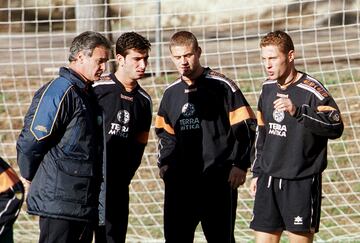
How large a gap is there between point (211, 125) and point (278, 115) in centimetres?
59

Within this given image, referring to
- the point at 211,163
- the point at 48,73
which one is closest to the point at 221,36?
the point at 48,73

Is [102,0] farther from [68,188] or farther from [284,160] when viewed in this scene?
[68,188]

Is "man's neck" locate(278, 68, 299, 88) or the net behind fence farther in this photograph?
the net behind fence

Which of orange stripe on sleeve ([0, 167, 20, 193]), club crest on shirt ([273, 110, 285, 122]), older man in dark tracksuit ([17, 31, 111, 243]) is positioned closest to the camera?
orange stripe on sleeve ([0, 167, 20, 193])

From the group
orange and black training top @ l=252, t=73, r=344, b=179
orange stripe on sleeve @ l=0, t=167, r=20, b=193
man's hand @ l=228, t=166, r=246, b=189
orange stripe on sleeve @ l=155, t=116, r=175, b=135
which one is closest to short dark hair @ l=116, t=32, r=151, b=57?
orange stripe on sleeve @ l=155, t=116, r=175, b=135

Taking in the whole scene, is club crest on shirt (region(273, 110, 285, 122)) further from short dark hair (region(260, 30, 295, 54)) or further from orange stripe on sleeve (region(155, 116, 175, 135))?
orange stripe on sleeve (region(155, 116, 175, 135))

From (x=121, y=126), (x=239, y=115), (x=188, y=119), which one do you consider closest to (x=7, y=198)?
(x=121, y=126)

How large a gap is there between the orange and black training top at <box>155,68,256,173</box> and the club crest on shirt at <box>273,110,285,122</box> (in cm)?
37

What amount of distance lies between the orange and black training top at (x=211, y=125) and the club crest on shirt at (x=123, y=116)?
40cm

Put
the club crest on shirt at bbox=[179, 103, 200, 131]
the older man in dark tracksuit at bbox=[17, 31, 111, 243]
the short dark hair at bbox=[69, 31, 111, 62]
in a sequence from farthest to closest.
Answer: the club crest on shirt at bbox=[179, 103, 200, 131]
the short dark hair at bbox=[69, 31, 111, 62]
the older man in dark tracksuit at bbox=[17, 31, 111, 243]

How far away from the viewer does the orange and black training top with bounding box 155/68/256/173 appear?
7.95 meters

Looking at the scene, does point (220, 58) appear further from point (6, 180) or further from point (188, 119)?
point (6, 180)

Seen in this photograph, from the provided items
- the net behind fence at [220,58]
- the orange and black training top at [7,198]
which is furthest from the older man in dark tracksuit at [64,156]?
the net behind fence at [220,58]

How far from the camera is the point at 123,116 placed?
788 centimetres
